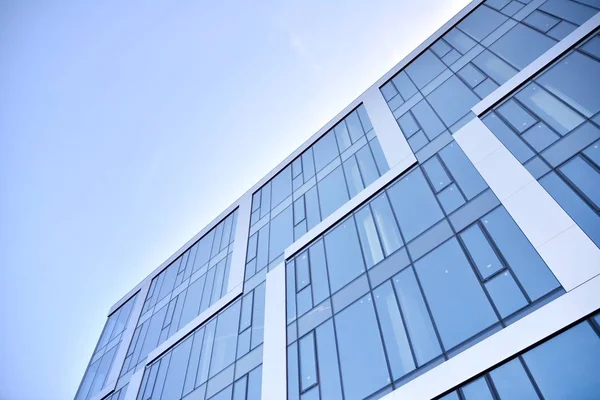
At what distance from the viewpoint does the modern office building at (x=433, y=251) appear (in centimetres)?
937

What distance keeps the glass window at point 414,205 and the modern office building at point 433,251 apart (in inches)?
2.8

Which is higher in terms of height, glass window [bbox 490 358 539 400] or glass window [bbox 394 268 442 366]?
glass window [bbox 394 268 442 366]

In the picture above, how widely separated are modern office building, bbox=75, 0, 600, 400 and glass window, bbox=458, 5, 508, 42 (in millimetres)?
127

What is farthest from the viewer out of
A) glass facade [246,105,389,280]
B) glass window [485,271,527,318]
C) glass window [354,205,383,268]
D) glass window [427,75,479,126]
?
glass facade [246,105,389,280]

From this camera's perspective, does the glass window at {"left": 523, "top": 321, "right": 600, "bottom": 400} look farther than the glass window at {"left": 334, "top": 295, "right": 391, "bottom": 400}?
No

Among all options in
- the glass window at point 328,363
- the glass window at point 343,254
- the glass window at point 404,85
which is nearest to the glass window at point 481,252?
the glass window at point 343,254

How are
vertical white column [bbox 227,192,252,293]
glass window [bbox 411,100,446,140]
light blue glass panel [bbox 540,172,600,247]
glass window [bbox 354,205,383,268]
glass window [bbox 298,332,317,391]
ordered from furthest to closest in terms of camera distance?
vertical white column [bbox 227,192,252,293] → glass window [bbox 411,100,446,140] → glass window [bbox 354,205,383,268] → glass window [bbox 298,332,317,391] → light blue glass panel [bbox 540,172,600,247]

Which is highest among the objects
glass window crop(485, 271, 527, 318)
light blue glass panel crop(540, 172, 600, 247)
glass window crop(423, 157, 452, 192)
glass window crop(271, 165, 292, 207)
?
glass window crop(271, 165, 292, 207)

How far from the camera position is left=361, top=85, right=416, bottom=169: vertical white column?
689 inches

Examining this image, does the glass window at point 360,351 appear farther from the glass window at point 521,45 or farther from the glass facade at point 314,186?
the glass window at point 521,45

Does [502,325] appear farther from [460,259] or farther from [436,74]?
[436,74]

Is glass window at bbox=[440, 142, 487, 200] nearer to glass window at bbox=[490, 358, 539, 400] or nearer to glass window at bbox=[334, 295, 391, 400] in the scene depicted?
glass window at bbox=[334, 295, 391, 400]

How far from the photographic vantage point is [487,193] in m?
12.5

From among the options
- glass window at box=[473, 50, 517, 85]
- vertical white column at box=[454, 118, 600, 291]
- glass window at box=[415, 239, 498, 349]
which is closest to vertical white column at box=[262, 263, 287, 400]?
glass window at box=[415, 239, 498, 349]
